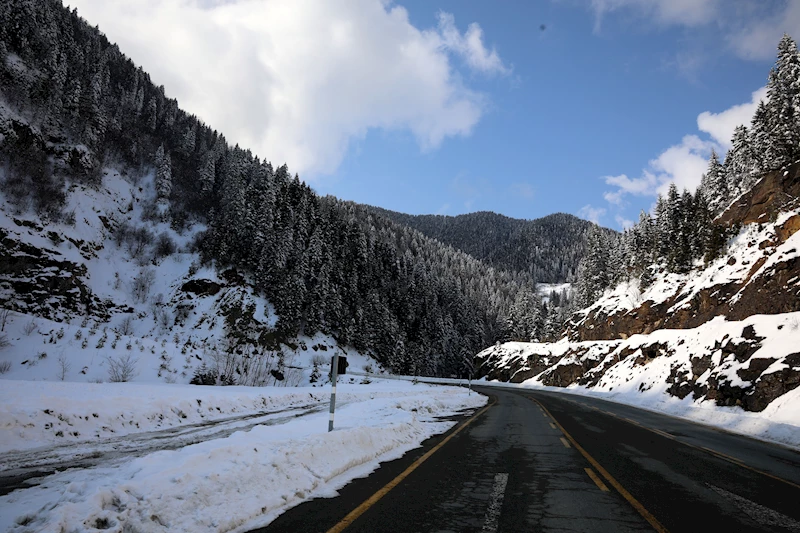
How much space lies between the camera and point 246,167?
9531cm

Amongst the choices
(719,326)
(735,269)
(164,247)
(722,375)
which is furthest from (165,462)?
(164,247)

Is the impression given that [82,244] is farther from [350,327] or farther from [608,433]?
[608,433]

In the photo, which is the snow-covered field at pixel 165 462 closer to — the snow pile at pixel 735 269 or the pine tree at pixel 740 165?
the snow pile at pixel 735 269

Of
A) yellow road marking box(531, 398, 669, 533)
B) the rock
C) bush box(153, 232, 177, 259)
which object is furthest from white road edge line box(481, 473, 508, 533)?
bush box(153, 232, 177, 259)

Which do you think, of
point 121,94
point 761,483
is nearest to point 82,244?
point 121,94

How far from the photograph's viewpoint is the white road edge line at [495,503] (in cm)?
506

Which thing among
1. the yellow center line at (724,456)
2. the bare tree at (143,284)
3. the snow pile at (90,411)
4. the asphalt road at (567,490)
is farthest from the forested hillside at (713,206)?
the bare tree at (143,284)

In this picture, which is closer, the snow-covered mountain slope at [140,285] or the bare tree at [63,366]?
the bare tree at [63,366]

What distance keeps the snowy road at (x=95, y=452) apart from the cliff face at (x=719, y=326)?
24486mm

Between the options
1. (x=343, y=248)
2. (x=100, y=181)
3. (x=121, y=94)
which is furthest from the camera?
(x=121, y=94)

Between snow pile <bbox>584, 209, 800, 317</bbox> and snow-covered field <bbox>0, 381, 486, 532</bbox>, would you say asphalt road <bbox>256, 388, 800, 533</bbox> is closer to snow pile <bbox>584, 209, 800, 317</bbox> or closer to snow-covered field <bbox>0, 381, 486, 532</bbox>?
snow-covered field <bbox>0, 381, 486, 532</bbox>

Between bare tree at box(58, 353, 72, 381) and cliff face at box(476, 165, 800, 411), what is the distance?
109 feet

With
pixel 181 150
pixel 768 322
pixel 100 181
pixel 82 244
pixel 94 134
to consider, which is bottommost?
pixel 768 322

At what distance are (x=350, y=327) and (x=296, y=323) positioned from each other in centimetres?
1068
